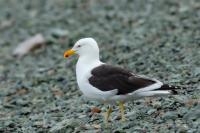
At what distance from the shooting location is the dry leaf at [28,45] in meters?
20.6

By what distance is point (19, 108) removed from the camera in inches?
550

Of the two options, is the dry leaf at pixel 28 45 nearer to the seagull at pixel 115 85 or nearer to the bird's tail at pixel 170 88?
the seagull at pixel 115 85

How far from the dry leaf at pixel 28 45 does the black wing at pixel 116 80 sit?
10.3 metres

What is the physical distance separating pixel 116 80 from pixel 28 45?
10900mm

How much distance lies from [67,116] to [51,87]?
11.0ft

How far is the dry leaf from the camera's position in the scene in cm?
2062

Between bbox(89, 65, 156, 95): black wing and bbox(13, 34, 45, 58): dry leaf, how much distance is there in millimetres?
10276

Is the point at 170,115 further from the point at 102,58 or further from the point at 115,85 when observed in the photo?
the point at 102,58

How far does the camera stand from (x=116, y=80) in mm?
10359

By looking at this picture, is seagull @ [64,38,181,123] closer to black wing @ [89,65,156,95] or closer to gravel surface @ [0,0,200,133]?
black wing @ [89,65,156,95]

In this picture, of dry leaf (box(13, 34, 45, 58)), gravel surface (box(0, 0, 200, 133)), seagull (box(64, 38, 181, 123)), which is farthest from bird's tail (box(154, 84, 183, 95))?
dry leaf (box(13, 34, 45, 58))

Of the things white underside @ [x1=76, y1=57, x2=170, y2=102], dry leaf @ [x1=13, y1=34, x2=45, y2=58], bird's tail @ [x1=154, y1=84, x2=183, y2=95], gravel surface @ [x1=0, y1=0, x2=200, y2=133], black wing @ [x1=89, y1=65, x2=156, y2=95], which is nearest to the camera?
bird's tail @ [x1=154, y1=84, x2=183, y2=95]

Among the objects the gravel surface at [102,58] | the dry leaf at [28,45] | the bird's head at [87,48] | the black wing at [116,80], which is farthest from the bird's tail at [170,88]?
the dry leaf at [28,45]

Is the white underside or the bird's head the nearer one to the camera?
the white underside
